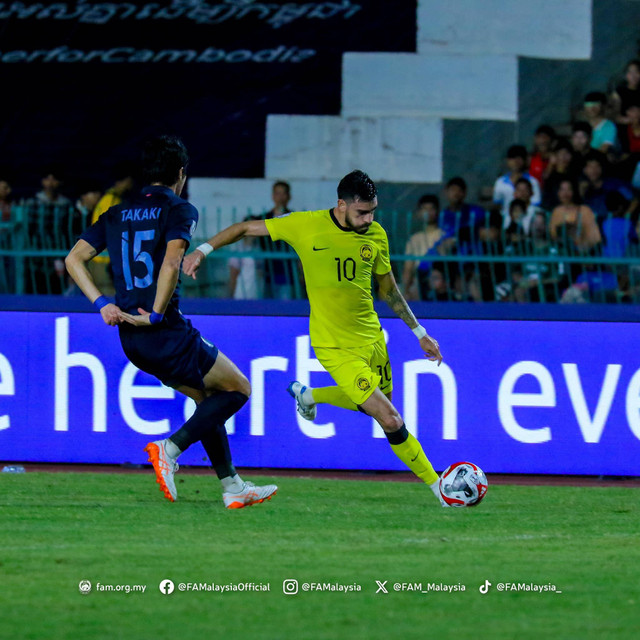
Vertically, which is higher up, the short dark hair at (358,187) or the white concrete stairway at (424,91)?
the white concrete stairway at (424,91)

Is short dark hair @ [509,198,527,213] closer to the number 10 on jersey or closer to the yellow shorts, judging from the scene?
the yellow shorts

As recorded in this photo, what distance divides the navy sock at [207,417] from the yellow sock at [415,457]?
94cm

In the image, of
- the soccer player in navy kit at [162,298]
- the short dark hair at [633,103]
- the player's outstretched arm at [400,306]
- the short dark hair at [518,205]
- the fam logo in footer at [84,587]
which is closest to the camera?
the fam logo in footer at [84,587]

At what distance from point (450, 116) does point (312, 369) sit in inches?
243

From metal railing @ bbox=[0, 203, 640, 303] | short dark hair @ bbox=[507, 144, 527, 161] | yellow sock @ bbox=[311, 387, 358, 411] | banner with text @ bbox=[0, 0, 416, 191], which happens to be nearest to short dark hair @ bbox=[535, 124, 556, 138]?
short dark hair @ bbox=[507, 144, 527, 161]

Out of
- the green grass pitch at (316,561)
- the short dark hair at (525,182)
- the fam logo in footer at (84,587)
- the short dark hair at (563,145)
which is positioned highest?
the short dark hair at (563,145)

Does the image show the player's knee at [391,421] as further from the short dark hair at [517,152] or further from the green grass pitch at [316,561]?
the short dark hair at [517,152]

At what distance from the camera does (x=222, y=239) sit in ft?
24.0

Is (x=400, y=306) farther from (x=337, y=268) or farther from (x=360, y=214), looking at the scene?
(x=360, y=214)

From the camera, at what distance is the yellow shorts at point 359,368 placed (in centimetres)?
747

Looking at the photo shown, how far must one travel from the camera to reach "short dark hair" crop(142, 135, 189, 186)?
23.5 ft

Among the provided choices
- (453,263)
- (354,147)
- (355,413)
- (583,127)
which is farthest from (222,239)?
(354,147)

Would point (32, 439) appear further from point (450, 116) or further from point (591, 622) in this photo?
point (450, 116)

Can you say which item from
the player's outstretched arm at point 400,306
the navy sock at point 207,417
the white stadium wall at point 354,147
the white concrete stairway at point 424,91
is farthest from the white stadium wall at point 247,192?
the navy sock at point 207,417
